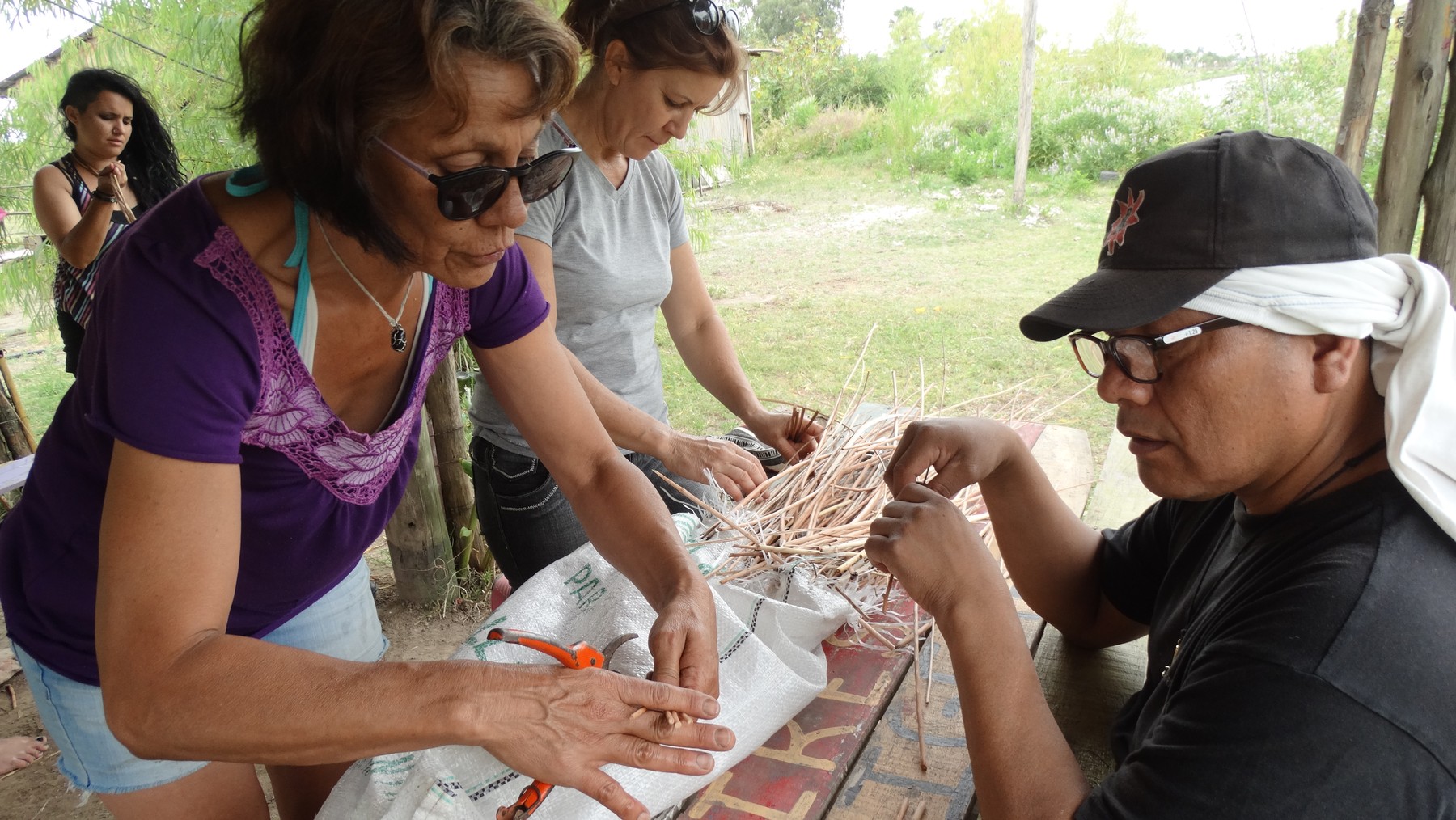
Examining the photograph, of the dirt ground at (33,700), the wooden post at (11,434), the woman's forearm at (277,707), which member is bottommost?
the dirt ground at (33,700)

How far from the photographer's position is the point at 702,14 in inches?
77.3

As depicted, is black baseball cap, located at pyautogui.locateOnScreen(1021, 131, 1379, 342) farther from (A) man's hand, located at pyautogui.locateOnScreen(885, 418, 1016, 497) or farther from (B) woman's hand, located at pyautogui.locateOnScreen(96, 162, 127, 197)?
(B) woman's hand, located at pyautogui.locateOnScreen(96, 162, 127, 197)

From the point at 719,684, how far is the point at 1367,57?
2413 mm

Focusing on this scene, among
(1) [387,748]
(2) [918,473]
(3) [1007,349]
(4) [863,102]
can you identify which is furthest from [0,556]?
(4) [863,102]

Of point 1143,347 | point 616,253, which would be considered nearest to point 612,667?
point 1143,347

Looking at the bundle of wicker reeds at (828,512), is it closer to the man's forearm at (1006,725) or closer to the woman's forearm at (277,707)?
the man's forearm at (1006,725)

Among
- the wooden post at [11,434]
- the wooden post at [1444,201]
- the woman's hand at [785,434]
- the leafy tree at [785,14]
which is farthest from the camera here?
the leafy tree at [785,14]

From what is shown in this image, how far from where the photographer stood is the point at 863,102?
13.8 m

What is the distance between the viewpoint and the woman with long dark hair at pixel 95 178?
3705mm

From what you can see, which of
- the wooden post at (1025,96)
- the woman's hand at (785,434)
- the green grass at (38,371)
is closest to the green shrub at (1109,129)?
the wooden post at (1025,96)

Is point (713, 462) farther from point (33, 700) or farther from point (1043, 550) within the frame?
point (33, 700)

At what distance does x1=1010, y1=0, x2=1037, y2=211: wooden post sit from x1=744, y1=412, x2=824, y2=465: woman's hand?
6.75 m

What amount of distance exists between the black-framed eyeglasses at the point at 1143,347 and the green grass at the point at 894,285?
297cm

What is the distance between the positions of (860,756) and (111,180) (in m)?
3.97
